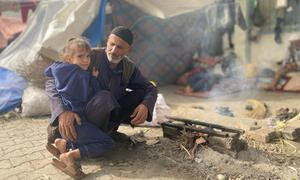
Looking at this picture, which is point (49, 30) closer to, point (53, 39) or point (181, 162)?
point (53, 39)

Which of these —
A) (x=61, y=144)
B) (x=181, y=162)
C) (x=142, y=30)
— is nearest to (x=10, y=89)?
(x=142, y=30)

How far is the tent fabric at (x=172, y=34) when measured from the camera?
703cm

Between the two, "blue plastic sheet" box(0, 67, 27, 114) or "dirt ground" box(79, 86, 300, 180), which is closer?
"dirt ground" box(79, 86, 300, 180)

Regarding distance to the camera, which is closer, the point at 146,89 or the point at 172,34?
the point at 146,89

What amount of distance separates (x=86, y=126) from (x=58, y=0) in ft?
13.8

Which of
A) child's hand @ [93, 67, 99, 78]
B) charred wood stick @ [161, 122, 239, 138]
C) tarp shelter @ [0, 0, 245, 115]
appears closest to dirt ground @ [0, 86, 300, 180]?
charred wood stick @ [161, 122, 239, 138]

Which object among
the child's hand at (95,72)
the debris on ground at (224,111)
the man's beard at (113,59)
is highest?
the man's beard at (113,59)

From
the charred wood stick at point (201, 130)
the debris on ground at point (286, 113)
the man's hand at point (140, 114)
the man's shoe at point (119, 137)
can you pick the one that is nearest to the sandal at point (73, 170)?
the man's hand at point (140, 114)

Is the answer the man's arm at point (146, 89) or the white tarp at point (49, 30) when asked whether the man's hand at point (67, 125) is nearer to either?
the man's arm at point (146, 89)

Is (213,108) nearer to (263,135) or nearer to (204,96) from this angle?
(204,96)

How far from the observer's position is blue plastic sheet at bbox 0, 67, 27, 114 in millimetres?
5762

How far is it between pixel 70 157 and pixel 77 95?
57 centimetres

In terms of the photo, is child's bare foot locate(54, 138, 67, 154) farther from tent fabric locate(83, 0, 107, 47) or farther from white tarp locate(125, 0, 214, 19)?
white tarp locate(125, 0, 214, 19)

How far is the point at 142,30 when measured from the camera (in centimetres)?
718
